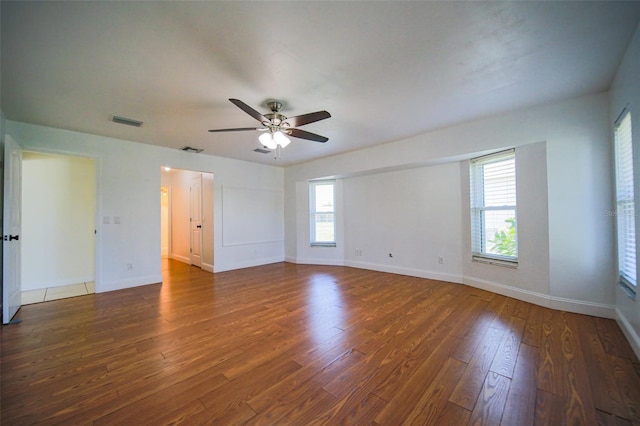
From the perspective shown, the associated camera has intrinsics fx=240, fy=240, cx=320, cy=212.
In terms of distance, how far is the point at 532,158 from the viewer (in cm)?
313

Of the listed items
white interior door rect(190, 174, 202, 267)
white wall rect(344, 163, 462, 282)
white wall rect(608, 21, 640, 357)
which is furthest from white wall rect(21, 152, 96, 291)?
white wall rect(608, 21, 640, 357)

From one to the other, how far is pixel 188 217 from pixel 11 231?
3481 millimetres

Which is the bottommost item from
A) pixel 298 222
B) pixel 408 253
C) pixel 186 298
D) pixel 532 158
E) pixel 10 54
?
pixel 186 298

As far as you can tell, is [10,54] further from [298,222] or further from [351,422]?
[298,222]

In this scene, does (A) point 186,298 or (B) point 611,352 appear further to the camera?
(A) point 186,298

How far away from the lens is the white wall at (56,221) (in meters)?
4.03

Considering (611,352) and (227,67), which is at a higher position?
(227,67)

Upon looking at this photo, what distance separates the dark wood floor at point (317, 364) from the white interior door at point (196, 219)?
8.36 feet

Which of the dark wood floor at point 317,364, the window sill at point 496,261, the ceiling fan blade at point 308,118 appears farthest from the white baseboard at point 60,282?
the window sill at point 496,261

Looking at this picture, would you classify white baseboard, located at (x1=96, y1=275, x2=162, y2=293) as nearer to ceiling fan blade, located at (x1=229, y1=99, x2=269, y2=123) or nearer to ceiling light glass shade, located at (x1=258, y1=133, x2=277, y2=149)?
ceiling light glass shade, located at (x1=258, y1=133, x2=277, y2=149)

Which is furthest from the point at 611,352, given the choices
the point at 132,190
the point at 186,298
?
A: the point at 132,190

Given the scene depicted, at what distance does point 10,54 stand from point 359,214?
5038mm

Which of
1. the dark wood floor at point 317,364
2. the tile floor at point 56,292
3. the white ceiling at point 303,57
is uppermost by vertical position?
the white ceiling at point 303,57

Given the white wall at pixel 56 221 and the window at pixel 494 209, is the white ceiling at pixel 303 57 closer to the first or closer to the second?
the window at pixel 494 209
